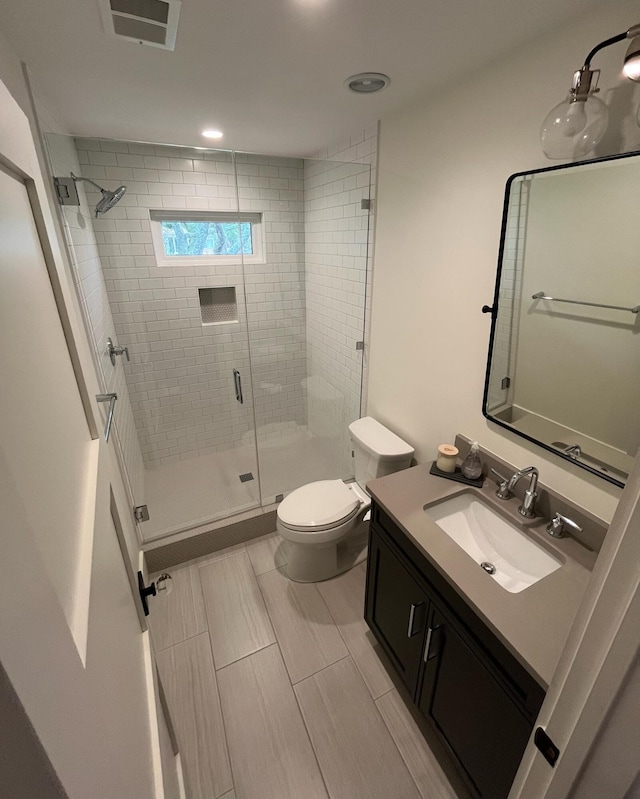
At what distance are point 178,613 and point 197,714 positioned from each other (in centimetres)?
50

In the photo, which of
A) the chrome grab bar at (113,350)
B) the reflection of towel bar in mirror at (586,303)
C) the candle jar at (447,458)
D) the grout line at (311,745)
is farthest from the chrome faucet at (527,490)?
the chrome grab bar at (113,350)

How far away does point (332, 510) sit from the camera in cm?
190

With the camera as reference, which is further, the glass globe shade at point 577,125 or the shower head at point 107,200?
the shower head at point 107,200

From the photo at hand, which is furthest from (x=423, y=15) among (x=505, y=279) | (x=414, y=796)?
(x=414, y=796)

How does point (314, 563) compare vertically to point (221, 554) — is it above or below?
above

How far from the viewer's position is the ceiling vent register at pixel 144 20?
946 millimetres

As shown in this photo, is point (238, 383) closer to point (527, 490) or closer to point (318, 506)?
point (318, 506)

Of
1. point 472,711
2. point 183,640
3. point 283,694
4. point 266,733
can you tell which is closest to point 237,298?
point 183,640

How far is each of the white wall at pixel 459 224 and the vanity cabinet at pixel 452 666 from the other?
0.56 meters

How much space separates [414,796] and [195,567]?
146 cm

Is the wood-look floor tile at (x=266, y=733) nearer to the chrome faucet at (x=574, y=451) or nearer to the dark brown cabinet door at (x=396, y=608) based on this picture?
the dark brown cabinet door at (x=396, y=608)

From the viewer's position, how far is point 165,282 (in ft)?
8.61

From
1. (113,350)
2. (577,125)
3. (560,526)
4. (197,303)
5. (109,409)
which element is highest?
(577,125)

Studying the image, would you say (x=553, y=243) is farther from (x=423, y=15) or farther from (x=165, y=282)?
(x=165, y=282)
